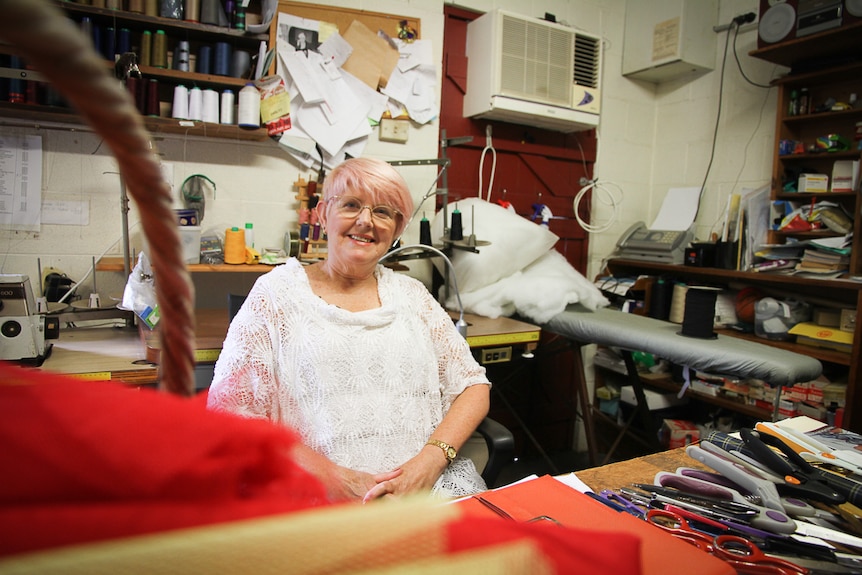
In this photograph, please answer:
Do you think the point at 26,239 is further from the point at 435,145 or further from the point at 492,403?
the point at 492,403

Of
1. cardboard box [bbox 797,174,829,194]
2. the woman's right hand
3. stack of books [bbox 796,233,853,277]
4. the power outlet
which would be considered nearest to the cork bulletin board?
the power outlet

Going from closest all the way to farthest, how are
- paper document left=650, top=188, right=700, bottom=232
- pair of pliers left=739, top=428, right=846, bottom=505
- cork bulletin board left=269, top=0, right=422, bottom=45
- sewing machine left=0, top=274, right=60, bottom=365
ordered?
pair of pliers left=739, top=428, right=846, bottom=505 → sewing machine left=0, top=274, right=60, bottom=365 → cork bulletin board left=269, top=0, right=422, bottom=45 → paper document left=650, top=188, right=700, bottom=232

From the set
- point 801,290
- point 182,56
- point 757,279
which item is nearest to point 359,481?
point 182,56

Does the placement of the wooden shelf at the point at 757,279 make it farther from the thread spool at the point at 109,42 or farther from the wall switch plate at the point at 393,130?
the thread spool at the point at 109,42

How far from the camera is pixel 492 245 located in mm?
2506

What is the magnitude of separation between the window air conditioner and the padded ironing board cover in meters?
1.13

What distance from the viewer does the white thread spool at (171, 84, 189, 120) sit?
2062mm

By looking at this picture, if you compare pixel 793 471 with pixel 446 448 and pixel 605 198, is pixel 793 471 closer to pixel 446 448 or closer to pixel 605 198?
pixel 446 448

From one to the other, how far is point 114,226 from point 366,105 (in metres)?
1.25

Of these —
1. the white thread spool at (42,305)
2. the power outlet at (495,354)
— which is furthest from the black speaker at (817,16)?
the white thread spool at (42,305)

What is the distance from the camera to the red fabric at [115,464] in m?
0.22

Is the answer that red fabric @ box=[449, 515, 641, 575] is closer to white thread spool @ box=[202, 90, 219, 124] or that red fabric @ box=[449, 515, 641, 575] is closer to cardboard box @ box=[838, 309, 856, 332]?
white thread spool @ box=[202, 90, 219, 124]

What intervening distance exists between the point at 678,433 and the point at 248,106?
2.63 meters

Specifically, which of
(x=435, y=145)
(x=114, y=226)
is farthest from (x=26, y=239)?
(x=435, y=145)
